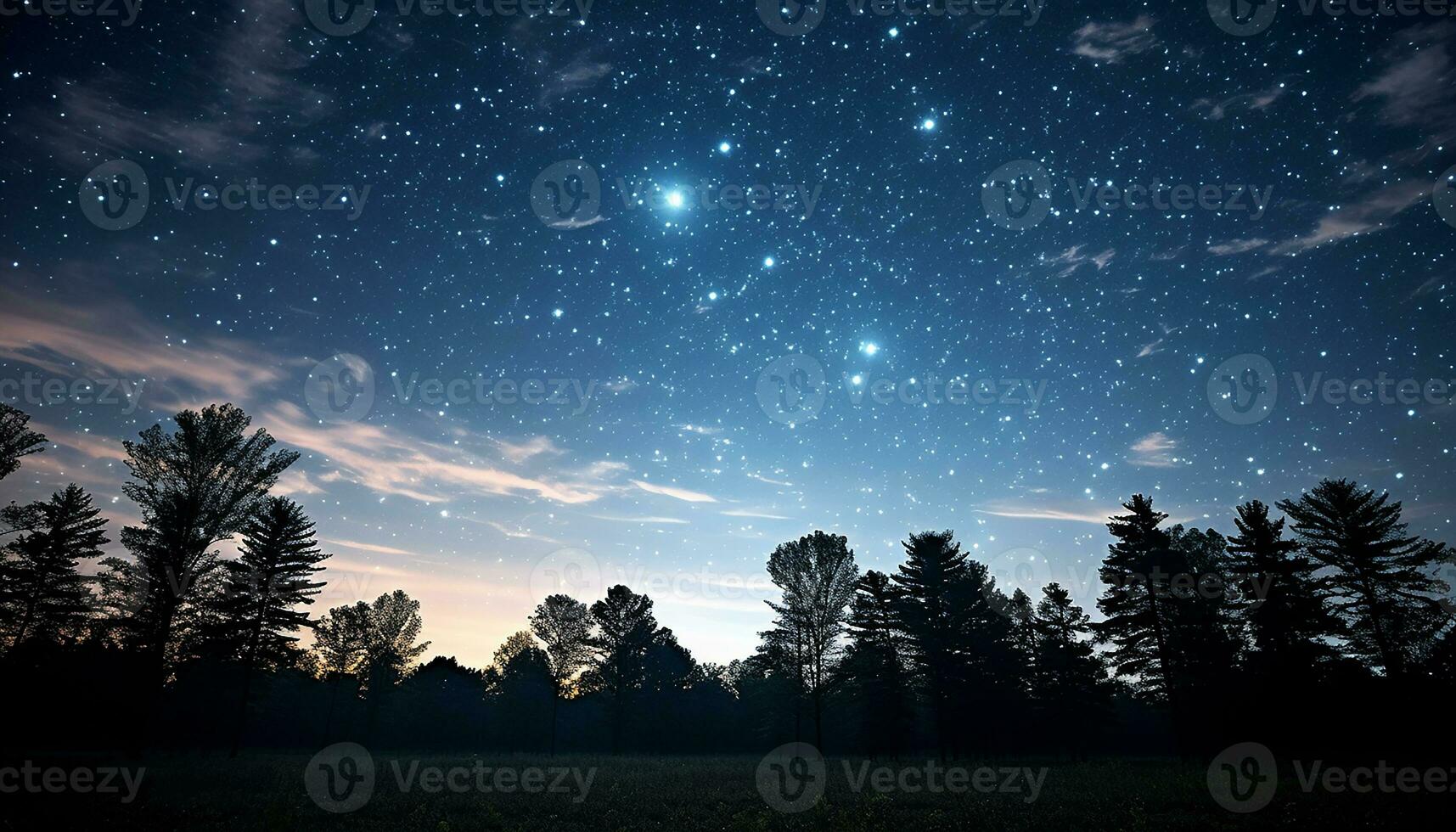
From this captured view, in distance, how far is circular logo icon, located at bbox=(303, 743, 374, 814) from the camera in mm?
15477

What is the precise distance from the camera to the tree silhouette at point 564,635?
51094 mm

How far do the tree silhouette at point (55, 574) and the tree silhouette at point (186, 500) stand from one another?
40.2 ft

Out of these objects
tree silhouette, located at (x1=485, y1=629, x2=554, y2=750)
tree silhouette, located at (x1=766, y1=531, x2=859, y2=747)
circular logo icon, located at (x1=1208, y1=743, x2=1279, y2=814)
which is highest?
tree silhouette, located at (x1=766, y1=531, x2=859, y2=747)

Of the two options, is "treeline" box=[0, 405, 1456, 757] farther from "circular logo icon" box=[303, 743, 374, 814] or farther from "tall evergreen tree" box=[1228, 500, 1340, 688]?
"circular logo icon" box=[303, 743, 374, 814]

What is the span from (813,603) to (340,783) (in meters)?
25.2

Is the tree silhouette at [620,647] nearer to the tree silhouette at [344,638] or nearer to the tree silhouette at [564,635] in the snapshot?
the tree silhouette at [564,635]

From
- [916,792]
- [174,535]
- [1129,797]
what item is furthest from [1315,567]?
[174,535]

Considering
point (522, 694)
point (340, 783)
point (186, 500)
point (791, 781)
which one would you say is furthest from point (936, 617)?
point (522, 694)

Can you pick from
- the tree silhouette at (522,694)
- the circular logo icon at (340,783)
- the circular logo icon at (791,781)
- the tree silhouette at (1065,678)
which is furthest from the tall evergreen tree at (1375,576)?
the tree silhouette at (522,694)

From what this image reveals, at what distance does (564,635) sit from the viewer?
52.1 meters

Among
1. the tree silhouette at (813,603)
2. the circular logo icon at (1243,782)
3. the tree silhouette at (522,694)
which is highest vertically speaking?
the tree silhouette at (813,603)

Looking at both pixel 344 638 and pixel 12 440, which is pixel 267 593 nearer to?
pixel 12 440

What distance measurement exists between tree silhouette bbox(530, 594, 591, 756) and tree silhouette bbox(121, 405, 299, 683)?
28575 mm

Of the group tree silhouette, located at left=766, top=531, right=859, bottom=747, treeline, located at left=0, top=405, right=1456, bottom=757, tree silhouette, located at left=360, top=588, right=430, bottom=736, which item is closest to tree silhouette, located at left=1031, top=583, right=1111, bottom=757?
treeline, located at left=0, top=405, right=1456, bottom=757
